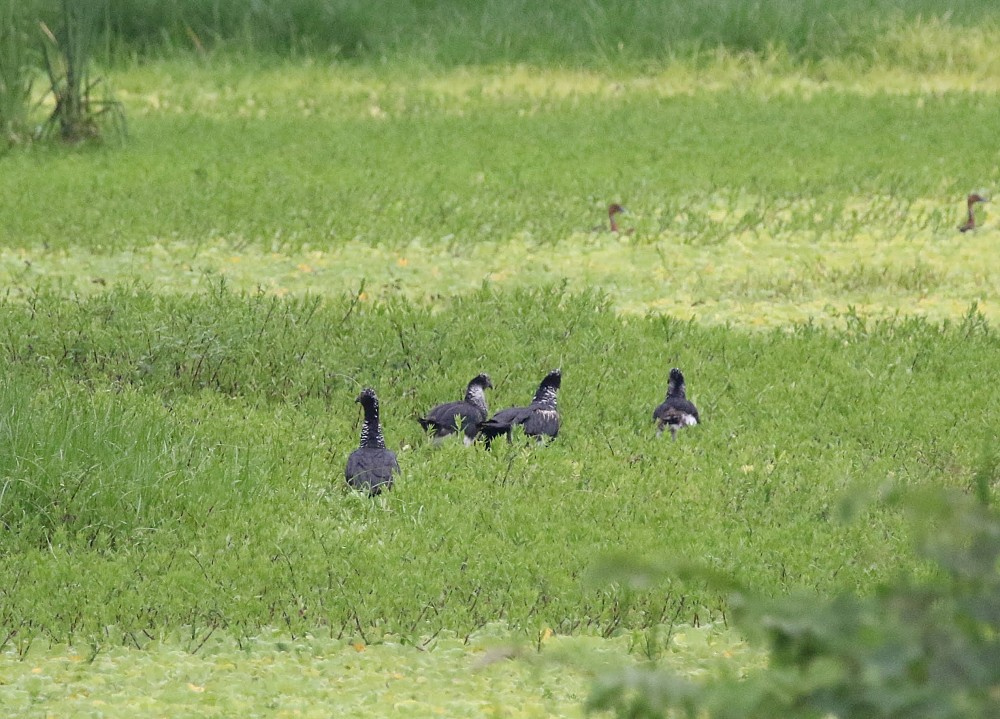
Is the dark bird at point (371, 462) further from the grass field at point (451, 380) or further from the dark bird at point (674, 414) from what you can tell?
the dark bird at point (674, 414)

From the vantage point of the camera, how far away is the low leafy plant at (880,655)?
2.39 m

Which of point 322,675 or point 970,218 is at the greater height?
point 322,675

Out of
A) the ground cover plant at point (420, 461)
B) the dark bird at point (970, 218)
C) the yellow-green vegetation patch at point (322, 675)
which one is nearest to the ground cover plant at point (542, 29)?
the dark bird at point (970, 218)

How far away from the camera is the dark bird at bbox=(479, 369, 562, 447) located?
9.95 m

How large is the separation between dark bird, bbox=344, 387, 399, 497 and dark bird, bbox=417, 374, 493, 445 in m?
0.82

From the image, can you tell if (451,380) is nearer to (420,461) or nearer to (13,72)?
(420,461)

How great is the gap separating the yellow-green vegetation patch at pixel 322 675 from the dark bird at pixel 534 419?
2873 millimetres

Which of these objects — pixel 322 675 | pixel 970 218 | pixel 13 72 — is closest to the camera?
pixel 322 675

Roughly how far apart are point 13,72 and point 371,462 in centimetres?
1312

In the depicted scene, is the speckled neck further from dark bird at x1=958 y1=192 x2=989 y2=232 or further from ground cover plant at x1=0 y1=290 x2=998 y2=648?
dark bird at x1=958 y1=192 x2=989 y2=232

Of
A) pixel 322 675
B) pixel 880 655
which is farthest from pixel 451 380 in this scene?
pixel 880 655

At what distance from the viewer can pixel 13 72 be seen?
66.8 feet

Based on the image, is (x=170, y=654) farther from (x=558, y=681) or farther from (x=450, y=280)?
(x=450, y=280)

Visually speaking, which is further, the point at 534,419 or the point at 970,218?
the point at 970,218
